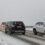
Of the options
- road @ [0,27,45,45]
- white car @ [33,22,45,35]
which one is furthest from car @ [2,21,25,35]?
road @ [0,27,45,45]

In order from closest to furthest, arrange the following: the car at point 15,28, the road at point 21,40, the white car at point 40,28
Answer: the road at point 21,40, the white car at point 40,28, the car at point 15,28

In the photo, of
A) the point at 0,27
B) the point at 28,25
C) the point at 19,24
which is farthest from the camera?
the point at 28,25

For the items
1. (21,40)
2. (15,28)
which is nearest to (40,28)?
(15,28)

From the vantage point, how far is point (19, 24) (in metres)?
23.0

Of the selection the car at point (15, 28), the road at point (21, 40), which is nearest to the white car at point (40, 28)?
the car at point (15, 28)

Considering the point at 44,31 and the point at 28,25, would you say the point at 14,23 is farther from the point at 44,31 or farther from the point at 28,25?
the point at 28,25

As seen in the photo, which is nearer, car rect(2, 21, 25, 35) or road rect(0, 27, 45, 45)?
road rect(0, 27, 45, 45)

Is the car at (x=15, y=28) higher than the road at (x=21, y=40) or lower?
higher

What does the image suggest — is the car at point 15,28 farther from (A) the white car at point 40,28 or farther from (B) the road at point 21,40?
(B) the road at point 21,40

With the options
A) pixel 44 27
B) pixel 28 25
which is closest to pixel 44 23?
pixel 44 27

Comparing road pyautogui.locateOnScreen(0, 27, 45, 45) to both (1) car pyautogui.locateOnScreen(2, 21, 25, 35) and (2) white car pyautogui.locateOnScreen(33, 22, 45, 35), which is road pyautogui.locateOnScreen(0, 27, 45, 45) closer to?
(2) white car pyautogui.locateOnScreen(33, 22, 45, 35)

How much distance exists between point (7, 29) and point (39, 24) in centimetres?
429

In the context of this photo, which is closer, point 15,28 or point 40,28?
point 40,28

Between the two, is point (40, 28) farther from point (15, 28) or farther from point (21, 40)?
point (21, 40)
